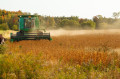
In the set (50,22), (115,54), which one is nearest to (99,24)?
(50,22)

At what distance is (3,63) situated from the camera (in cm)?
505

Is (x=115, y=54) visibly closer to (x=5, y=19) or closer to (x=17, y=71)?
(x=17, y=71)

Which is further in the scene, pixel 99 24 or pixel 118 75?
pixel 99 24

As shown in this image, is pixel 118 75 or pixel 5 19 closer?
pixel 118 75

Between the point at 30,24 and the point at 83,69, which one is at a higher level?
the point at 30,24

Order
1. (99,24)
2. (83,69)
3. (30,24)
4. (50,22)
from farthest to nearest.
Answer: (50,22), (99,24), (30,24), (83,69)

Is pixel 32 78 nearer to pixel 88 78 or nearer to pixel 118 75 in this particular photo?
pixel 88 78

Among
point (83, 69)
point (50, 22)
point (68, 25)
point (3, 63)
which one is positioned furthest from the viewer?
point (50, 22)

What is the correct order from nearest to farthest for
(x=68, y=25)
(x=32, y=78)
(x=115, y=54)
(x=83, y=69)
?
(x=32, y=78), (x=83, y=69), (x=115, y=54), (x=68, y=25)

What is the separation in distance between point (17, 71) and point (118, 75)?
272 cm

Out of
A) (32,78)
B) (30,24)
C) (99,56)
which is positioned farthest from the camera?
(30,24)

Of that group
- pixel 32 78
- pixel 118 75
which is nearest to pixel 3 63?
pixel 32 78

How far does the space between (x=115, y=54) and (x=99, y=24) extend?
250ft

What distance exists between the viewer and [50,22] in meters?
89.6
